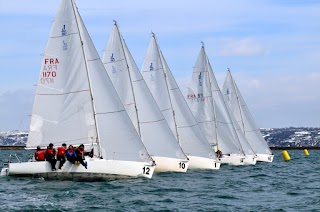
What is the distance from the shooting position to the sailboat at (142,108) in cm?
4016

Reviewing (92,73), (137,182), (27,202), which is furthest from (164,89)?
(27,202)

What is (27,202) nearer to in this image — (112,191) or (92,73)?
(112,191)

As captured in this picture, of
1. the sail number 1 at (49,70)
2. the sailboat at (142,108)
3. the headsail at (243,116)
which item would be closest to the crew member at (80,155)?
the sail number 1 at (49,70)

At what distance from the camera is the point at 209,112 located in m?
53.8

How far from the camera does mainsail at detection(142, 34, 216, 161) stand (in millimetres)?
45375

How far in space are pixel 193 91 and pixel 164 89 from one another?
834cm

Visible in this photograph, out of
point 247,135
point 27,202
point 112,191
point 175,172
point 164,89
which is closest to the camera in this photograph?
point 27,202

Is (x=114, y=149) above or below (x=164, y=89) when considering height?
below

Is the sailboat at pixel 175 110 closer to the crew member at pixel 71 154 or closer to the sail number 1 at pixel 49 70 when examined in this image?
the sail number 1 at pixel 49 70

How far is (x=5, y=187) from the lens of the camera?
2977 centimetres

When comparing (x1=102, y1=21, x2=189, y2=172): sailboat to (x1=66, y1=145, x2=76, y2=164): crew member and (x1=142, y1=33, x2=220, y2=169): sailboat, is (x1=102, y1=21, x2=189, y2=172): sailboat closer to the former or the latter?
(x1=142, y1=33, x2=220, y2=169): sailboat

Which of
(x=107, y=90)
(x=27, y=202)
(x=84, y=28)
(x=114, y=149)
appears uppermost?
(x=84, y=28)

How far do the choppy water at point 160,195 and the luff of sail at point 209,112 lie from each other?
54.5 ft

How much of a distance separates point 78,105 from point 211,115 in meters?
21.4
